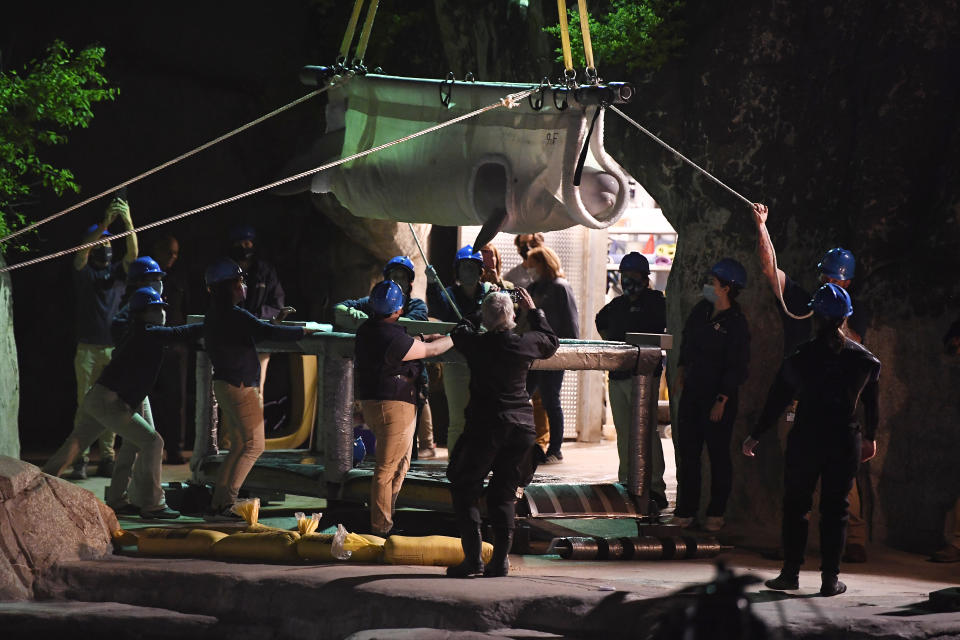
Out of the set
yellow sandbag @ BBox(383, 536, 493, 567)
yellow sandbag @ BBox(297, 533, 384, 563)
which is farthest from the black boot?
yellow sandbag @ BBox(297, 533, 384, 563)

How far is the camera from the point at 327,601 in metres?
6.33

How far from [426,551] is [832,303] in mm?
2514

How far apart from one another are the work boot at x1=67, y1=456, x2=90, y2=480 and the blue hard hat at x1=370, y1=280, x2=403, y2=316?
4064mm

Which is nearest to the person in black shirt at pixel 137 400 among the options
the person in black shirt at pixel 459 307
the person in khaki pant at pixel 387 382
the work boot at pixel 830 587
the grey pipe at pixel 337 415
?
the grey pipe at pixel 337 415

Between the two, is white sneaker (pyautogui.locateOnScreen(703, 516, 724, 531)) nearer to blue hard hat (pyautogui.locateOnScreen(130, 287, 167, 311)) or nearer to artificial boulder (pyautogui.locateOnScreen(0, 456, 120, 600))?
artificial boulder (pyautogui.locateOnScreen(0, 456, 120, 600))

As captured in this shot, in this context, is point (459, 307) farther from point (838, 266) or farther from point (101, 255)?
point (838, 266)

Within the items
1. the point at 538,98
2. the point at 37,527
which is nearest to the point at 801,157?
the point at 538,98

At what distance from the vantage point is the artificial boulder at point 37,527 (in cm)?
675

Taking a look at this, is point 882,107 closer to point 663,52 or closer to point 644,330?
point 663,52

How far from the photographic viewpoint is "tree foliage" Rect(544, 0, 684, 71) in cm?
965

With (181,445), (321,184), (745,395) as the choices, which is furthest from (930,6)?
(181,445)

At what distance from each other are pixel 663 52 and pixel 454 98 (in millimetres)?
2396

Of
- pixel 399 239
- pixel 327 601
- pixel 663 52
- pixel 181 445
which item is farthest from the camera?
pixel 399 239

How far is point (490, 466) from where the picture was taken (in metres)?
6.80
